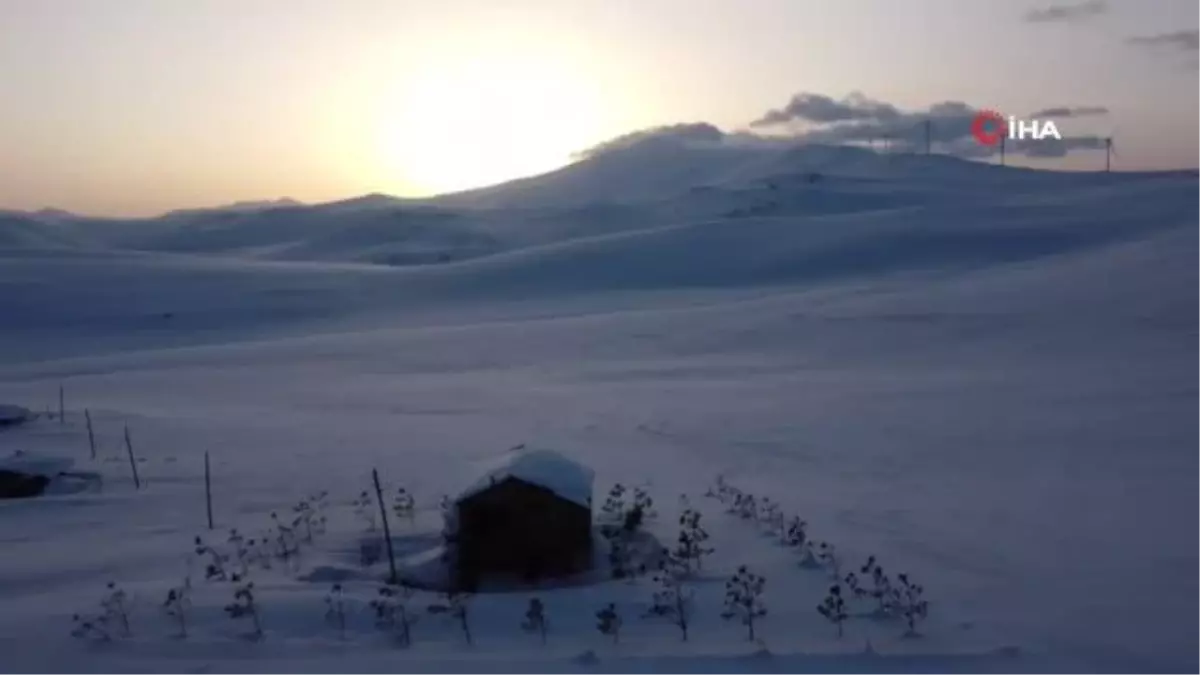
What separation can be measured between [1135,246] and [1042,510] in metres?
30.9

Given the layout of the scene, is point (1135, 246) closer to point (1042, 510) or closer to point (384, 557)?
point (1042, 510)

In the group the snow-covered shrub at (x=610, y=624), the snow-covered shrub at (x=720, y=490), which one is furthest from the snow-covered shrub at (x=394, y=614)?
the snow-covered shrub at (x=720, y=490)

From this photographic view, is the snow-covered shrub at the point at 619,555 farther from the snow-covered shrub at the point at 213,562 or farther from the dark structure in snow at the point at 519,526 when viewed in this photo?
the snow-covered shrub at the point at 213,562

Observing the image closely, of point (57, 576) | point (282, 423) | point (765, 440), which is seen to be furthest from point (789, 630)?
point (282, 423)

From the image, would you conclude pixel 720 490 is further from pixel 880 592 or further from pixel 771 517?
pixel 880 592

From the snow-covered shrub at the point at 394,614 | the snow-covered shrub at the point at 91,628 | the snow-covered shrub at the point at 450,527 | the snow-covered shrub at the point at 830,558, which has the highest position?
the snow-covered shrub at the point at 450,527

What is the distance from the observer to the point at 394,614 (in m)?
7.74

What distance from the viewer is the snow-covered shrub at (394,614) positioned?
24.2 ft

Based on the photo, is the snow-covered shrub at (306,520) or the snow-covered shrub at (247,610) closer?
the snow-covered shrub at (247,610)

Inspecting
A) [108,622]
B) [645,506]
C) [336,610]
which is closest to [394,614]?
[336,610]

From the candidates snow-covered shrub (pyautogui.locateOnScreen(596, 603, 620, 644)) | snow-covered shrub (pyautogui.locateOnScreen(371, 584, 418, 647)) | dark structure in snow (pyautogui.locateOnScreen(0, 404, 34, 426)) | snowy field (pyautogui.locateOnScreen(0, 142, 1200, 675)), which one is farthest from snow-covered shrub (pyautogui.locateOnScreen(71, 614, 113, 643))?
dark structure in snow (pyautogui.locateOnScreen(0, 404, 34, 426))

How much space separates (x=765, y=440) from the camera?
14938mm

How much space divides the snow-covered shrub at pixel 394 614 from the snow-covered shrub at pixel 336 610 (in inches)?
7.6

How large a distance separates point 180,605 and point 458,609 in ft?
5.47
